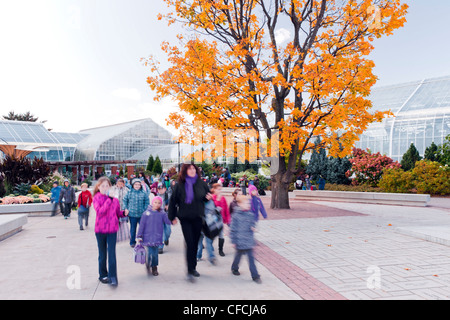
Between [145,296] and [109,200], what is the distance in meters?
1.54

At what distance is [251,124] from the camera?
13.5 m

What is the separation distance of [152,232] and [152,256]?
15.4 inches

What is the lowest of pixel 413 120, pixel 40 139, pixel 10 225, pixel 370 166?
pixel 10 225

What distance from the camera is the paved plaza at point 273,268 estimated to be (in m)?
4.76

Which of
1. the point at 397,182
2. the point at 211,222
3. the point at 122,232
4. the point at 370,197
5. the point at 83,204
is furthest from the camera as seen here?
the point at 397,182

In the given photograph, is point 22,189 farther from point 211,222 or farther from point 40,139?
point 40,139

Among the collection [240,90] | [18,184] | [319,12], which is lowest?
[18,184]

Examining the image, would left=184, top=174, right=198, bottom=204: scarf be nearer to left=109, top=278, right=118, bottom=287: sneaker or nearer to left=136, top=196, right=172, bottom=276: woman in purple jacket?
left=136, top=196, right=172, bottom=276: woman in purple jacket

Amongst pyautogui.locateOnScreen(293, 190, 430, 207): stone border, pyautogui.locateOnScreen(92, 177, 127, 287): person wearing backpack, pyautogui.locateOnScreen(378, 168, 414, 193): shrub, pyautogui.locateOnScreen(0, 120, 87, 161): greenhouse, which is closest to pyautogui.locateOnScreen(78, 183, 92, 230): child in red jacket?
pyautogui.locateOnScreen(92, 177, 127, 287): person wearing backpack

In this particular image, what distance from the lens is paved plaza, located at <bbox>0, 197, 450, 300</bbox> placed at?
187 inches

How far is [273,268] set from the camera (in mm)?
5980

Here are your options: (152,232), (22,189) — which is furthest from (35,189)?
(152,232)
